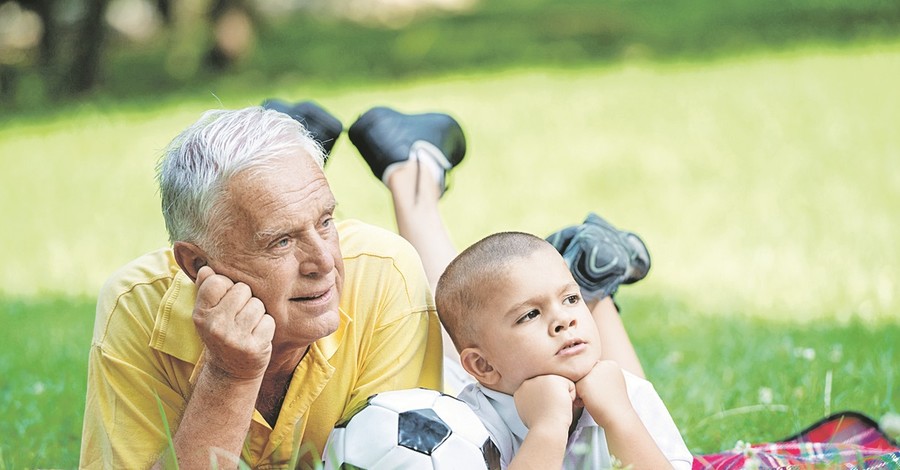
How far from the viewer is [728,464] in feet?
11.4

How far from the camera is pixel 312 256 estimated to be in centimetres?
290

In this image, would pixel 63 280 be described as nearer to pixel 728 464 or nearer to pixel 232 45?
pixel 728 464

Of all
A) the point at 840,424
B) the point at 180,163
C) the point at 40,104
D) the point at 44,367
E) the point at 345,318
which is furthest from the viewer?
the point at 40,104

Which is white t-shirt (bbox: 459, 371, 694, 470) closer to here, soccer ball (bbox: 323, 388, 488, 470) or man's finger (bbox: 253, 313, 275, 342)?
soccer ball (bbox: 323, 388, 488, 470)

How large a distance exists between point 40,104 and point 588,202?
28.2ft

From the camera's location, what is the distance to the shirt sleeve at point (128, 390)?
306 cm

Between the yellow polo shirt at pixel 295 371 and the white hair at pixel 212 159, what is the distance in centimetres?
25

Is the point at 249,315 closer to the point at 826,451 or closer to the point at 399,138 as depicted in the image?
the point at 826,451

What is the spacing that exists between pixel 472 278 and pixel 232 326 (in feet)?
2.43

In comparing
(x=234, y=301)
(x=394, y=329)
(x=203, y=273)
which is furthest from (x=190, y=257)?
(x=394, y=329)

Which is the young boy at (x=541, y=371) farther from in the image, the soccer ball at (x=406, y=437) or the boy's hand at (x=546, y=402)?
the soccer ball at (x=406, y=437)

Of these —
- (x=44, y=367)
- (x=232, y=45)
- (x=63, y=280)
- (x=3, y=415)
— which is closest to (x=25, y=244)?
(x=63, y=280)

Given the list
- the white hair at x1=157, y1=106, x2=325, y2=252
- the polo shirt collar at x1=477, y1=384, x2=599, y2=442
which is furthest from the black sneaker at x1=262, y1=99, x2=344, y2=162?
the polo shirt collar at x1=477, y1=384, x2=599, y2=442

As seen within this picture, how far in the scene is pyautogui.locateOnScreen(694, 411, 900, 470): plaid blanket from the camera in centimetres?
316
